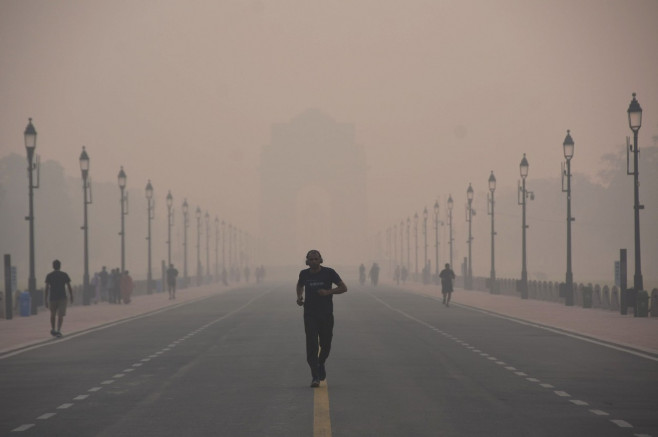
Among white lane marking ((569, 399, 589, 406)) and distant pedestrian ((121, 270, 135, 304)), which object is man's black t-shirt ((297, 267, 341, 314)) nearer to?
white lane marking ((569, 399, 589, 406))

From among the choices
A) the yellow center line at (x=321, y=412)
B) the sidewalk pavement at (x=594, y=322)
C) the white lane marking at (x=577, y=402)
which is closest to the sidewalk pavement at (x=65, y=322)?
the yellow center line at (x=321, y=412)

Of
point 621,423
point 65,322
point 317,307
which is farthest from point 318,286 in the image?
point 65,322

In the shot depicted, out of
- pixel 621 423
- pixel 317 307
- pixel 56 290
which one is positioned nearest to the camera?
pixel 621 423

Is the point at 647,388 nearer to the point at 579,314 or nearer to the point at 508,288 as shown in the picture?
the point at 579,314

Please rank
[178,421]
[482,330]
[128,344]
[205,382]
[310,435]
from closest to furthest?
[310,435] → [178,421] → [205,382] → [128,344] → [482,330]

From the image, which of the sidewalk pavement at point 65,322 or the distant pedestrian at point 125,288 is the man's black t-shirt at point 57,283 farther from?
the distant pedestrian at point 125,288

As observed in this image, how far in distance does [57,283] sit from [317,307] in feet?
46.0

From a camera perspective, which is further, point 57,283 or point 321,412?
point 57,283

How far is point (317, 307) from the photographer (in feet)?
58.0

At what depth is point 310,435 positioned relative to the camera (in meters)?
12.6

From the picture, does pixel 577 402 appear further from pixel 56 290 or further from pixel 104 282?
pixel 104 282

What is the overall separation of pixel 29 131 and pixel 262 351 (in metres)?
22.3

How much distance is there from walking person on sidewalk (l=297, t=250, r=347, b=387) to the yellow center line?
39 cm

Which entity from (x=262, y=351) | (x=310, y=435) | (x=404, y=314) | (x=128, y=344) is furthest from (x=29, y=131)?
(x=310, y=435)
